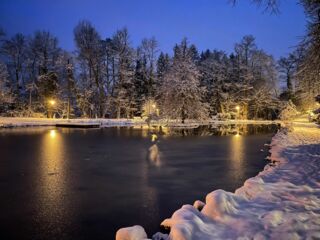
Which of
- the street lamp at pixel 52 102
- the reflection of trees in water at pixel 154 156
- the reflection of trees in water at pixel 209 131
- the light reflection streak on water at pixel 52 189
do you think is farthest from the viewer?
the street lamp at pixel 52 102

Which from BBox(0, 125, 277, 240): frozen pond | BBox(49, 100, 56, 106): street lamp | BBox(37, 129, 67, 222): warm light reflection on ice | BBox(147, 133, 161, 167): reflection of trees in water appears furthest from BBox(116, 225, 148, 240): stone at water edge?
BBox(49, 100, 56, 106): street lamp

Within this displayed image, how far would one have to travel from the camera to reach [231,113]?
190 ft

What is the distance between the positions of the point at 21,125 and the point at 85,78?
18.4 meters

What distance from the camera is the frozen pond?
19.6 feet

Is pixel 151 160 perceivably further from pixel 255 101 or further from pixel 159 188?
pixel 255 101

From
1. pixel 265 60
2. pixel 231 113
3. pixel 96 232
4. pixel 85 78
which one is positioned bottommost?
pixel 96 232

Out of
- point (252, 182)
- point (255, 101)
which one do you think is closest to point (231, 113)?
point (255, 101)

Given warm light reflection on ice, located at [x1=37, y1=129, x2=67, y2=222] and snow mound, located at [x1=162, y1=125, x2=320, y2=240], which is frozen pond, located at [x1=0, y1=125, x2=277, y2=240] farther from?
snow mound, located at [x1=162, y1=125, x2=320, y2=240]

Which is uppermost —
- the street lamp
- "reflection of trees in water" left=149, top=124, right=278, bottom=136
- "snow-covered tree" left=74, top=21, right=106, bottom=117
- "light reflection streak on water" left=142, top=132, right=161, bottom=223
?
"snow-covered tree" left=74, top=21, right=106, bottom=117

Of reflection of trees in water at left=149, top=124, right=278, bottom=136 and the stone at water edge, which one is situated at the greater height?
reflection of trees in water at left=149, top=124, right=278, bottom=136

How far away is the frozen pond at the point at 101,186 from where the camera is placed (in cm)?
597

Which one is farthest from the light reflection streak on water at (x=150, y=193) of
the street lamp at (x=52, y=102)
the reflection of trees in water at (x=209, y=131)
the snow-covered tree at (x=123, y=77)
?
the snow-covered tree at (x=123, y=77)

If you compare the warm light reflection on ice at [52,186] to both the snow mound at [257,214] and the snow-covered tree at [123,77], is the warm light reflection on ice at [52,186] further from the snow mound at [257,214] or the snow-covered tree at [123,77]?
the snow-covered tree at [123,77]

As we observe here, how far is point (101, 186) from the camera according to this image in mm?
8828
